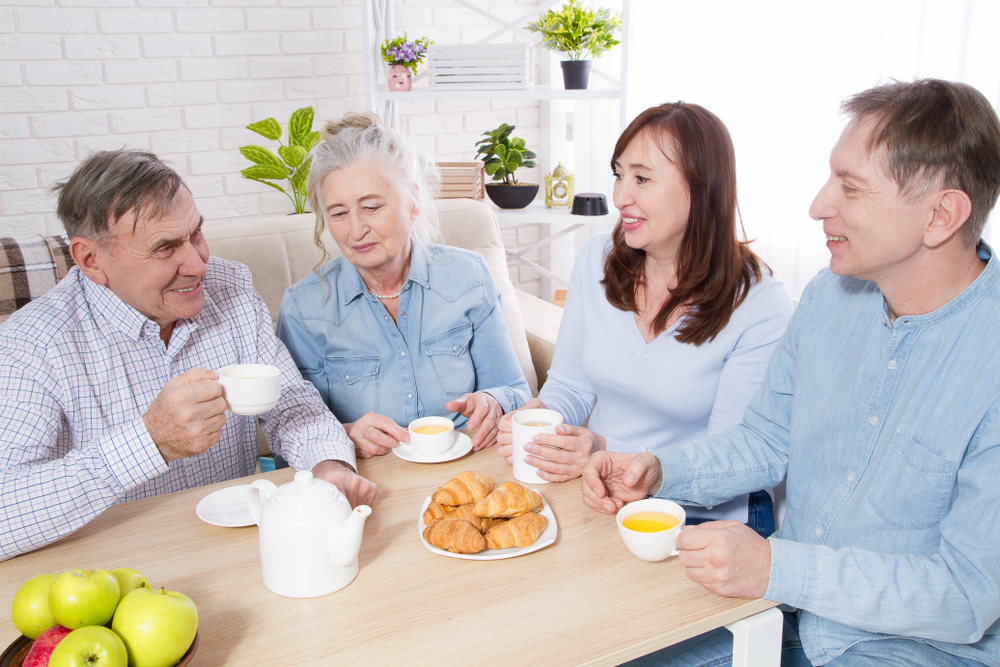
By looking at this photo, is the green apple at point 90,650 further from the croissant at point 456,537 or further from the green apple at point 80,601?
the croissant at point 456,537

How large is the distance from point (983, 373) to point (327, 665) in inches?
35.6

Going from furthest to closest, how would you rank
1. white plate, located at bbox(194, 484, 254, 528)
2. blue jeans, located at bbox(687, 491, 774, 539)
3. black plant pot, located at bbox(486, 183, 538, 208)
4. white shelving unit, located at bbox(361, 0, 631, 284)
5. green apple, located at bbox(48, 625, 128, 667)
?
black plant pot, located at bbox(486, 183, 538, 208) → white shelving unit, located at bbox(361, 0, 631, 284) → blue jeans, located at bbox(687, 491, 774, 539) → white plate, located at bbox(194, 484, 254, 528) → green apple, located at bbox(48, 625, 128, 667)

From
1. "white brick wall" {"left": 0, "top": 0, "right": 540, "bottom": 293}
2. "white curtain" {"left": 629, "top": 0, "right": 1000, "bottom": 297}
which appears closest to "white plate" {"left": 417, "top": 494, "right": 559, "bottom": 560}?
"white curtain" {"left": 629, "top": 0, "right": 1000, "bottom": 297}

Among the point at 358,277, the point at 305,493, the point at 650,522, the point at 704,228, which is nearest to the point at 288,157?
the point at 358,277

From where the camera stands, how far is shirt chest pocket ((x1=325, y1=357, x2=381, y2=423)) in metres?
1.84

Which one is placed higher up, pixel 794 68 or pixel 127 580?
pixel 794 68

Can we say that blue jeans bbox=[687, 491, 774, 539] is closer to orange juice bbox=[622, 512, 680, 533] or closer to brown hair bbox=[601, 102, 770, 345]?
brown hair bbox=[601, 102, 770, 345]

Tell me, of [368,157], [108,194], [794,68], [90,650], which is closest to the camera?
[90,650]

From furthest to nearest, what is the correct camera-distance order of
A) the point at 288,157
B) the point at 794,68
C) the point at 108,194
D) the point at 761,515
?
the point at 288,157 → the point at 794,68 → the point at 761,515 → the point at 108,194

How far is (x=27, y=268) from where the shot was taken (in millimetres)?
1779

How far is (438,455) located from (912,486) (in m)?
0.76

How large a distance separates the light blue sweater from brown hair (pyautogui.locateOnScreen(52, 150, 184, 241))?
0.90 metres

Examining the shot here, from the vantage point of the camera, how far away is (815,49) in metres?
2.59

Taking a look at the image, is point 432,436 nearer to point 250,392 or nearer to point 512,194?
point 250,392
